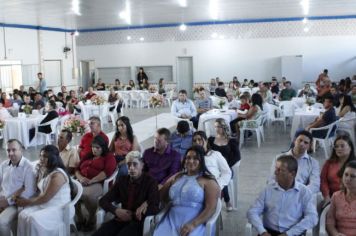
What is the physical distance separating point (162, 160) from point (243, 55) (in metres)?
14.3

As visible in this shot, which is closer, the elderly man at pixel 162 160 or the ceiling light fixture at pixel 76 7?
the elderly man at pixel 162 160

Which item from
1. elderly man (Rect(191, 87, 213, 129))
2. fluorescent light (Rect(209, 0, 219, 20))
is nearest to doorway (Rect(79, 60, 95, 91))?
fluorescent light (Rect(209, 0, 219, 20))

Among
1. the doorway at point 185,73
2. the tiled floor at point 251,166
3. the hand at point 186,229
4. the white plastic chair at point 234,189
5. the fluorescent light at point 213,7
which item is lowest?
the tiled floor at point 251,166

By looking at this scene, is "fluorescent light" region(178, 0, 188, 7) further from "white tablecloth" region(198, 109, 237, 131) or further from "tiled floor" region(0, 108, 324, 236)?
"tiled floor" region(0, 108, 324, 236)

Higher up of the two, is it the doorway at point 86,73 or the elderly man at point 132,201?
the doorway at point 86,73

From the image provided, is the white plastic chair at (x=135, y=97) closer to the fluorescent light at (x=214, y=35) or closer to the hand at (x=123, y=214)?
the fluorescent light at (x=214, y=35)

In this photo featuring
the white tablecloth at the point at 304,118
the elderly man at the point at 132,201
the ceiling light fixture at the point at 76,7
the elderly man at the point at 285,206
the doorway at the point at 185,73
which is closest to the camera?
the elderly man at the point at 285,206

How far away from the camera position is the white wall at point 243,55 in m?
17.1

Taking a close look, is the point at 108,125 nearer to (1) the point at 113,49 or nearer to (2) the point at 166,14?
(2) the point at 166,14

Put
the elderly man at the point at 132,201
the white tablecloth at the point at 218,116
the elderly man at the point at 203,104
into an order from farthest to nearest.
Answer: the elderly man at the point at 203,104 → the white tablecloth at the point at 218,116 → the elderly man at the point at 132,201

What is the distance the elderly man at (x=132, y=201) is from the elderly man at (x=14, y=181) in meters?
0.84

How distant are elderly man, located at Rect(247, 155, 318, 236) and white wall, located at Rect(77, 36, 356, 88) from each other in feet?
49.5

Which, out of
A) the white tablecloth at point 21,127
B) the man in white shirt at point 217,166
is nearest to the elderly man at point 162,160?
the man in white shirt at point 217,166

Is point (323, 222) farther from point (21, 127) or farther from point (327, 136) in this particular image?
point (21, 127)
